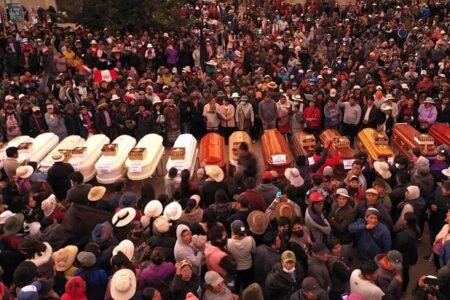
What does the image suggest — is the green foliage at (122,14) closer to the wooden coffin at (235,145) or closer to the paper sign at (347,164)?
the wooden coffin at (235,145)

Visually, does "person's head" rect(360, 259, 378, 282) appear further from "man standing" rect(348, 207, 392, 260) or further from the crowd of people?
"man standing" rect(348, 207, 392, 260)

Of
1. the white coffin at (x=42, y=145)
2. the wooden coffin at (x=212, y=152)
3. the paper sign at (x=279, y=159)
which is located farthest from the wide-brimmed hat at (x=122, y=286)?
the white coffin at (x=42, y=145)

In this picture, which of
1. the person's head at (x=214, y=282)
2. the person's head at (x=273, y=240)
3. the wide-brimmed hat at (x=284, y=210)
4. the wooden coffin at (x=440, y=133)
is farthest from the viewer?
the wooden coffin at (x=440, y=133)

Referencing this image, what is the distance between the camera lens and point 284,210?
5.64 meters

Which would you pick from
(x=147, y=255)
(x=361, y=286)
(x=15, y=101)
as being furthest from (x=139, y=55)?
(x=361, y=286)

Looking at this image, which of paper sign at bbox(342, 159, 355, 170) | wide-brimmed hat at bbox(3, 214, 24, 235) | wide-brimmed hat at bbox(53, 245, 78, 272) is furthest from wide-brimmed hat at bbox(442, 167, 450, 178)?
wide-brimmed hat at bbox(3, 214, 24, 235)

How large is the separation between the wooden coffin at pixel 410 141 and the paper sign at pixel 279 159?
7.04ft

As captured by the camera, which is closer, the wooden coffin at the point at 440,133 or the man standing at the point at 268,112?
the wooden coffin at the point at 440,133

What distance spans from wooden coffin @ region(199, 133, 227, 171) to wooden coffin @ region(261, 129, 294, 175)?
751mm

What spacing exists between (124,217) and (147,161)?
272cm

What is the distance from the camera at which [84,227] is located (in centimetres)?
588

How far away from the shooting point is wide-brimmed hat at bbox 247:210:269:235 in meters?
5.26

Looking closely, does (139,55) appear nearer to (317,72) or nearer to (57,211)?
(317,72)

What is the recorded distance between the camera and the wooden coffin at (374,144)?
8164mm
